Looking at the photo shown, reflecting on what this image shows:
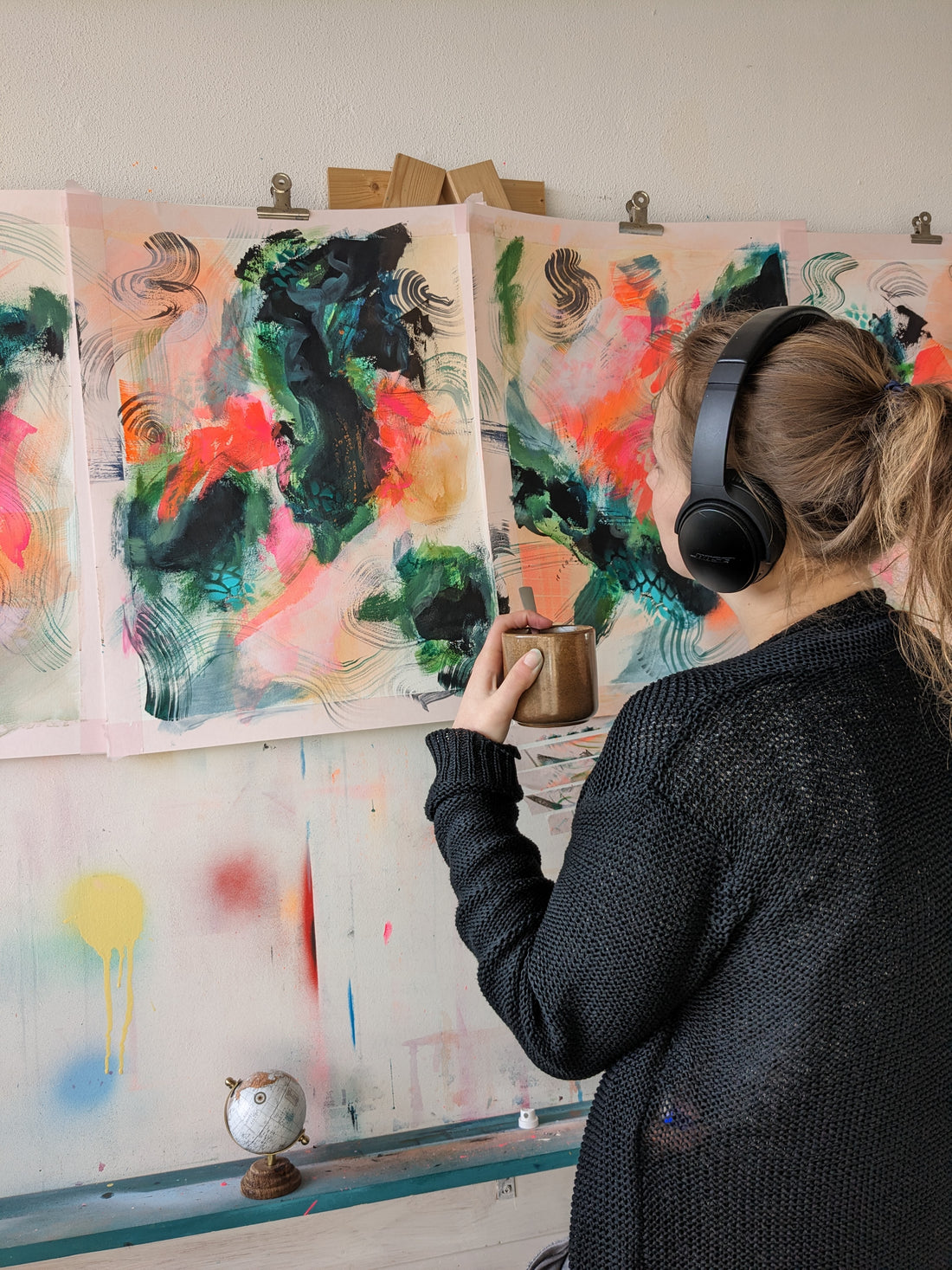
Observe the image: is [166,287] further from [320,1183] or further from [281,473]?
[320,1183]

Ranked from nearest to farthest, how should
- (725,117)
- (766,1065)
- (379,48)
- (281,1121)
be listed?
(766,1065) → (281,1121) → (379,48) → (725,117)

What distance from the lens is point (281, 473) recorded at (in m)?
1.35

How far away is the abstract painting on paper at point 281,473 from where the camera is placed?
130 centimetres

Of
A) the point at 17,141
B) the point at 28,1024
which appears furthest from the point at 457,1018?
the point at 17,141

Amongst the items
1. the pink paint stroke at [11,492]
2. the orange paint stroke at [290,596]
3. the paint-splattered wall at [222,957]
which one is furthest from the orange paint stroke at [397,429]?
the pink paint stroke at [11,492]

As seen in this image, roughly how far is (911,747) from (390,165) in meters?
1.13

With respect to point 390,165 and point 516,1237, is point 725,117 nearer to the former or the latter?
point 390,165

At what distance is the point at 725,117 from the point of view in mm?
1548

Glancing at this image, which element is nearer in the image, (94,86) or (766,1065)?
(766,1065)

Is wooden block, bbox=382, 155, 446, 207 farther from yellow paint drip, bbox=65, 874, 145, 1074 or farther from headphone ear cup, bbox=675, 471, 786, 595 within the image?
yellow paint drip, bbox=65, 874, 145, 1074

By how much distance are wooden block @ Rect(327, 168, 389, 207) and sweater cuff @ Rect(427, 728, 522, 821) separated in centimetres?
90

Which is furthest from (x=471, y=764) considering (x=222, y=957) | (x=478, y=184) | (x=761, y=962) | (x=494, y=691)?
(x=478, y=184)

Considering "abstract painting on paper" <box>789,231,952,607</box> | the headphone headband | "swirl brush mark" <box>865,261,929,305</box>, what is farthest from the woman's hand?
"swirl brush mark" <box>865,261,929,305</box>

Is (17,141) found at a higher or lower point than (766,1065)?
higher
